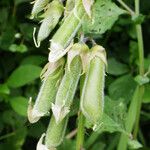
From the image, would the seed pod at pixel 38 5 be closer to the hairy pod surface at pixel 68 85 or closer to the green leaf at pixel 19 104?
the hairy pod surface at pixel 68 85

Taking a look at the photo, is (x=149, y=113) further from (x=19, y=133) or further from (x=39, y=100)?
(x=39, y=100)

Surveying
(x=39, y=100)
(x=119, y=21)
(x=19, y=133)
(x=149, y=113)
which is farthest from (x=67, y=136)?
(x=39, y=100)

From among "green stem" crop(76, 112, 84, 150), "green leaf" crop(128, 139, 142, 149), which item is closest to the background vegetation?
"green leaf" crop(128, 139, 142, 149)

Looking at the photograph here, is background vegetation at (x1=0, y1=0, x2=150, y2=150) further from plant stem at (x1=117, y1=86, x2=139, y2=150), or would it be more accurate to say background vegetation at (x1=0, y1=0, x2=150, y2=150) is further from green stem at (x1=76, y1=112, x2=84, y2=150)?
green stem at (x1=76, y1=112, x2=84, y2=150)

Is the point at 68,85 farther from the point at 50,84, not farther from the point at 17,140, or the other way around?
the point at 17,140

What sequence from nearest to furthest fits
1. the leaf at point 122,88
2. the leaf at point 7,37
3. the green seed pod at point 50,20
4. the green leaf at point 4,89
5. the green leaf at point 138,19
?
the green seed pod at point 50,20
the green leaf at point 138,19
the green leaf at point 4,89
the leaf at point 122,88
the leaf at point 7,37

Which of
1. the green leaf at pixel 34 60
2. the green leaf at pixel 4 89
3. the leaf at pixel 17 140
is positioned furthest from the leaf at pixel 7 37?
the leaf at pixel 17 140
